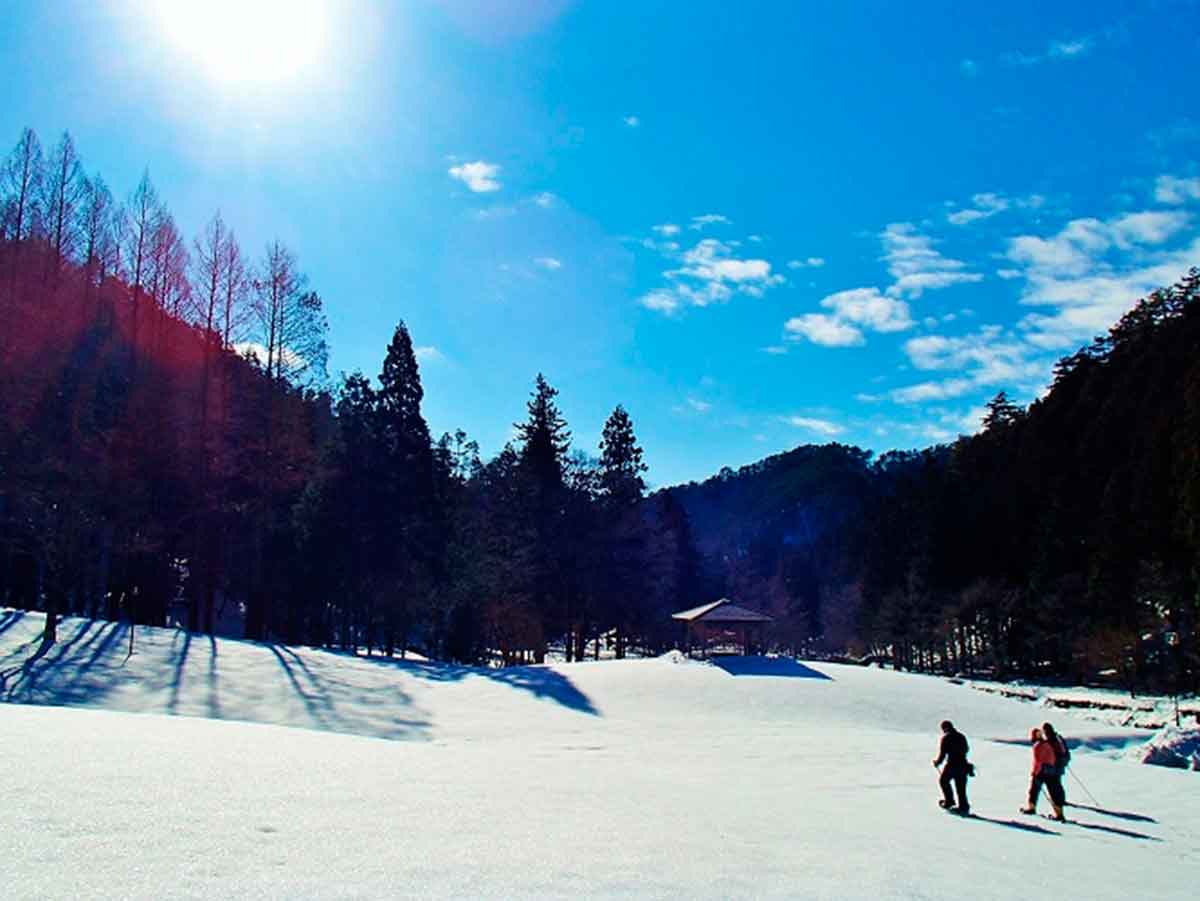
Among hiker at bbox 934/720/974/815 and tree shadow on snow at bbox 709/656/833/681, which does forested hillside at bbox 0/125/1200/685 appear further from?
hiker at bbox 934/720/974/815

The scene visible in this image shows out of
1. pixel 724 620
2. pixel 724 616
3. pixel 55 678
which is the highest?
pixel 724 616

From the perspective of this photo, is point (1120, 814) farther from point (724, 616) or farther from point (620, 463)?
point (620, 463)

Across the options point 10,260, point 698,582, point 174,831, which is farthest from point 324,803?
point 698,582

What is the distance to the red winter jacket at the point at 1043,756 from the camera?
10.7 metres

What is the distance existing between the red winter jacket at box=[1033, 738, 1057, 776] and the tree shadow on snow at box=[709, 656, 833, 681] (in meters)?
19.2

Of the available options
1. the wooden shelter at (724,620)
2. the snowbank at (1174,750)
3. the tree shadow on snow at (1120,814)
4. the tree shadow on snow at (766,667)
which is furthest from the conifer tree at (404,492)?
the tree shadow on snow at (1120,814)

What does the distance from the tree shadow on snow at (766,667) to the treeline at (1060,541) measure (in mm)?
14710

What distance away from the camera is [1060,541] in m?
44.7

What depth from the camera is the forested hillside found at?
29359 millimetres

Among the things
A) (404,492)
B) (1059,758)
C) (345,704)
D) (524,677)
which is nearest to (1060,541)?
(524,677)

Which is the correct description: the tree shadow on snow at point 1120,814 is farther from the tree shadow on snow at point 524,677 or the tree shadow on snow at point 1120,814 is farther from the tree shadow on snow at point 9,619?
the tree shadow on snow at point 9,619

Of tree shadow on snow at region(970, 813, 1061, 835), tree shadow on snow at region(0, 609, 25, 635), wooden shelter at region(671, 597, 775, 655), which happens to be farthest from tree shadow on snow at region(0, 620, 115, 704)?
wooden shelter at region(671, 597, 775, 655)

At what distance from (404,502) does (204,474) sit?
10116 millimetres

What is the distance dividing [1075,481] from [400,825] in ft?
160
